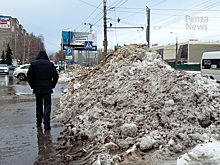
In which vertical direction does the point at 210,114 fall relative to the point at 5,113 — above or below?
above

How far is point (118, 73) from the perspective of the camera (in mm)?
5719

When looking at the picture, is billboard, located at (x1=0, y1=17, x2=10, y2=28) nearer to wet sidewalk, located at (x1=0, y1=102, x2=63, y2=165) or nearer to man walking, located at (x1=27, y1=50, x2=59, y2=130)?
wet sidewalk, located at (x1=0, y1=102, x2=63, y2=165)

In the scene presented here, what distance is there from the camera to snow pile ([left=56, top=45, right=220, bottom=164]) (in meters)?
3.36

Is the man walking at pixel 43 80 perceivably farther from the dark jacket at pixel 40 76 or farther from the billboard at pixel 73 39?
the billboard at pixel 73 39

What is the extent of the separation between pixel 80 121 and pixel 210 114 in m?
2.47

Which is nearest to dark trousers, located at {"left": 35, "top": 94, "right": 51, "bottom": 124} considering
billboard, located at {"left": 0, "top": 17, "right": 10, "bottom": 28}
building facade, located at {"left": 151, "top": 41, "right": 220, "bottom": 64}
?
billboard, located at {"left": 0, "top": 17, "right": 10, "bottom": 28}

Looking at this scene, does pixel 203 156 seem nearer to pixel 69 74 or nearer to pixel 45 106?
pixel 45 106

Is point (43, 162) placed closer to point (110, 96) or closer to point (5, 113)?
point (110, 96)

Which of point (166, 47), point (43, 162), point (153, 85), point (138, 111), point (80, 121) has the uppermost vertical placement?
point (166, 47)

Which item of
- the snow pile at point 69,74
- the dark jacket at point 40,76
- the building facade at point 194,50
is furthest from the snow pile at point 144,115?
the building facade at point 194,50

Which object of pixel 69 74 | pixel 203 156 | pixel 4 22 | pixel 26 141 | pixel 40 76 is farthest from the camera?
pixel 4 22

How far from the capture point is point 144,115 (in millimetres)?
4004

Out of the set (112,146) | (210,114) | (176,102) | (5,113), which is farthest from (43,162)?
(5,113)

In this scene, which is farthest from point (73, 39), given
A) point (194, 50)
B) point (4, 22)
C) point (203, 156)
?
point (194, 50)
